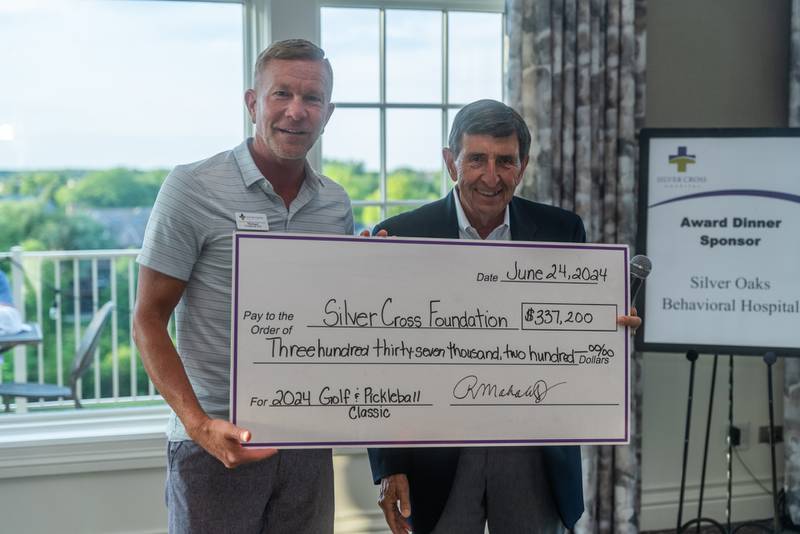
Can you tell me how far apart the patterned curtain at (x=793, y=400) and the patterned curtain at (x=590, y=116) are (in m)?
0.72

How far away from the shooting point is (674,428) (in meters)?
3.32

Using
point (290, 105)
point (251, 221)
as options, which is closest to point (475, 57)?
point (290, 105)

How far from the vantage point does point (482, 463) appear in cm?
156

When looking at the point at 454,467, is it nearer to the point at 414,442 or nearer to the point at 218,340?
the point at 414,442

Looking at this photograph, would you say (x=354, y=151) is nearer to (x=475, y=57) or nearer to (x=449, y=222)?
(x=475, y=57)

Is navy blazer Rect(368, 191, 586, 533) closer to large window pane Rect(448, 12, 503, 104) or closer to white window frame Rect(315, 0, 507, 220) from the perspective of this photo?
white window frame Rect(315, 0, 507, 220)

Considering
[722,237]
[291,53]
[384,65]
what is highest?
[384,65]

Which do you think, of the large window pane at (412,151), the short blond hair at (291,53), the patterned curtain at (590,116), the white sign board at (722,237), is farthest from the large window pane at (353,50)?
the short blond hair at (291,53)

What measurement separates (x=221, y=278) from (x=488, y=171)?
0.59 metres

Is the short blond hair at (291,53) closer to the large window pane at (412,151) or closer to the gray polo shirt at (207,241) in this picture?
the gray polo shirt at (207,241)

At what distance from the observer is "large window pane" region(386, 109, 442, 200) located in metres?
3.13

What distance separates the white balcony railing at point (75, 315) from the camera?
4762 mm

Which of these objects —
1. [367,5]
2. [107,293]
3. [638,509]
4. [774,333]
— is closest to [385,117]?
[367,5]

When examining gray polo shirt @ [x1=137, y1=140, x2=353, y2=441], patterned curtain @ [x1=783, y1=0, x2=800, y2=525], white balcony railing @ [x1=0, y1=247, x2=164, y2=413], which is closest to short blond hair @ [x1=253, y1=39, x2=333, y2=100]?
gray polo shirt @ [x1=137, y1=140, x2=353, y2=441]
